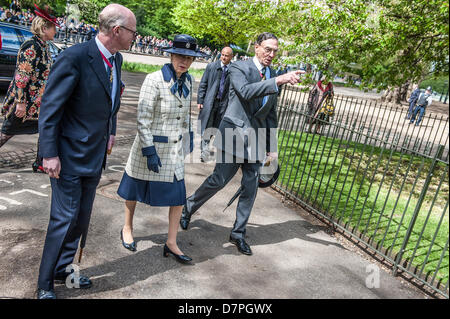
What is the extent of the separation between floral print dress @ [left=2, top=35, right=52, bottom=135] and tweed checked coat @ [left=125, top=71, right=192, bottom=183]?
2144mm

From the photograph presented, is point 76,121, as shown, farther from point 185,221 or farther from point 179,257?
point 185,221

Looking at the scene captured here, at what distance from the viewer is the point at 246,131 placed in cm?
415

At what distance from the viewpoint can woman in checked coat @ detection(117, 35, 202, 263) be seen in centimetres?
355

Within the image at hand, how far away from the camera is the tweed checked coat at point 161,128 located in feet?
11.6

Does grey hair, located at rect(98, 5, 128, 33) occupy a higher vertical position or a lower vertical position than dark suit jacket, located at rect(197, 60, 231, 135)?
higher

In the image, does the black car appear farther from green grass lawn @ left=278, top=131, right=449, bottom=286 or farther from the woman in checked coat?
the woman in checked coat

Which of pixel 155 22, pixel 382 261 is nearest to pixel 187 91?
pixel 382 261

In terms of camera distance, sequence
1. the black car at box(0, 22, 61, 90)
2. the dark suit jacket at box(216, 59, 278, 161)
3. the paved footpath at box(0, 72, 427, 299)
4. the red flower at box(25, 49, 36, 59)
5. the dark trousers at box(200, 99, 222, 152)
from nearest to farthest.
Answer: the paved footpath at box(0, 72, 427, 299) → the dark suit jacket at box(216, 59, 278, 161) → the red flower at box(25, 49, 36, 59) → the dark trousers at box(200, 99, 222, 152) → the black car at box(0, 22, 61, 90)

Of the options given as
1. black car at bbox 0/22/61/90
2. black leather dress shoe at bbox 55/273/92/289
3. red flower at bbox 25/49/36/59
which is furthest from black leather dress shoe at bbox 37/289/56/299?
black car at bbox 0/22/61/90

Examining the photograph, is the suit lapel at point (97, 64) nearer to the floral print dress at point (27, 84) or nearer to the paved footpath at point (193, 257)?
the paved footpath at point (193, 257)

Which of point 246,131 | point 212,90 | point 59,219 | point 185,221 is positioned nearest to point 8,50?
point 212,90

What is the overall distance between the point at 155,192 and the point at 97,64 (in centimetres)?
138

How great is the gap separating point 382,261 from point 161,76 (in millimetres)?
3279
